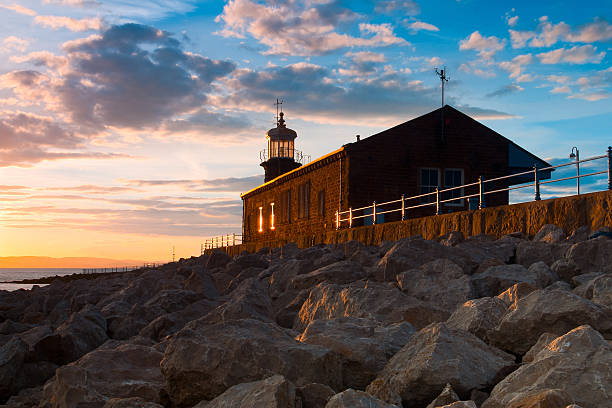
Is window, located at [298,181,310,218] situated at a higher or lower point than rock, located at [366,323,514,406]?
higher

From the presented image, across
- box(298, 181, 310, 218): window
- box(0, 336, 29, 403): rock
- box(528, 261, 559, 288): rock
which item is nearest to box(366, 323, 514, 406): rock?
box(528, 261, 559, 288): rock

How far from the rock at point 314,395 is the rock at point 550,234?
210 inches

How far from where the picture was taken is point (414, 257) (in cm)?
644

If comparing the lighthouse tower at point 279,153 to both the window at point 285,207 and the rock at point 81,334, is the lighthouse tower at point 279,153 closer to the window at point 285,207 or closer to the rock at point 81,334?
the window at point 285,207

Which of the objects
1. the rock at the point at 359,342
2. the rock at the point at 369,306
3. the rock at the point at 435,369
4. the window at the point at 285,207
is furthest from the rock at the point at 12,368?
the window at the point at 285,207

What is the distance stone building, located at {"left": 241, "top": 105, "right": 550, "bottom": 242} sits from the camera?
1895 centimetres

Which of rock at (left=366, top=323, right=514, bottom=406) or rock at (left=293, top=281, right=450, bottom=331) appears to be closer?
rock at (left=366, top=323, right=514, bottom=406)

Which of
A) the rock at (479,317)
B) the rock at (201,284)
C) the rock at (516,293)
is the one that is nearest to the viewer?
the rock at (479,317)

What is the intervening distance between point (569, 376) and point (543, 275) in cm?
284

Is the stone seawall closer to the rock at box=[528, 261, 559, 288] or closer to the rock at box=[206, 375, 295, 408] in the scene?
the rock at box=[528, 261, 559, 288]

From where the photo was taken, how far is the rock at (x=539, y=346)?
3170 millimetres

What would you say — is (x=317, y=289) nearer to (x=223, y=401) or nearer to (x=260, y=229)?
(x=223, y=401)

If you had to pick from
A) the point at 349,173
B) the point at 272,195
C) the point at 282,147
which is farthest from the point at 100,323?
the point at 282,147

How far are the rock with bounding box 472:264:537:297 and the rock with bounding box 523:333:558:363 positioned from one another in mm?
1852
